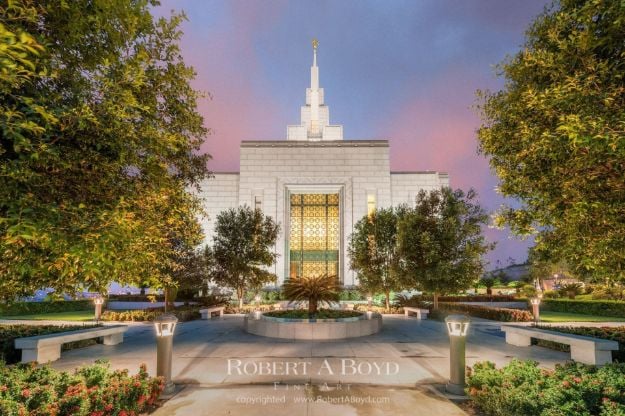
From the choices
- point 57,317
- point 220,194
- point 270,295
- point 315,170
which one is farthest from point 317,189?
point 57,317

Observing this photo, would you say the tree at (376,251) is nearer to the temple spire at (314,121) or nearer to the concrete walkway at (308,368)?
the concrete walkway at (308,368)

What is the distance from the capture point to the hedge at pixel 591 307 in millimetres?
26359

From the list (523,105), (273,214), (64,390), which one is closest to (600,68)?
(523,105)

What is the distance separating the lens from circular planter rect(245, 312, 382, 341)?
14.5m

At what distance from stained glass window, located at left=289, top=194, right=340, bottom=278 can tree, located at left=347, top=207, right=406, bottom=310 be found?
47.0ft

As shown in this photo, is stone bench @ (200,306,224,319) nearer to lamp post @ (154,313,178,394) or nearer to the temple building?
the temple building

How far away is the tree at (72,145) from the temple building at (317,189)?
34579 mm

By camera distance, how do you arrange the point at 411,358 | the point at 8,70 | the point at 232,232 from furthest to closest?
the point at 232,232 < the point at 411,358 < the point at 8,70

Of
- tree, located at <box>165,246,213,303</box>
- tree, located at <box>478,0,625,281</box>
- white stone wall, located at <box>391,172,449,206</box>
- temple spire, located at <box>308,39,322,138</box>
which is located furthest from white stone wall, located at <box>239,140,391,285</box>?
tree, located at <box>478,0,625,281</box>

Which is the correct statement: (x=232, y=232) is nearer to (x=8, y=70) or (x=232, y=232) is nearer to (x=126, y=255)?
(x=126, y=255)

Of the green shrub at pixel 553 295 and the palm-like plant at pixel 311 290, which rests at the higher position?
the palm-like plant at pixel 311 290

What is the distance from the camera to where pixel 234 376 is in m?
8.74

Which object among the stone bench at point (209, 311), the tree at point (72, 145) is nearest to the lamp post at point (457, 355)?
the tree at point (72, 145)

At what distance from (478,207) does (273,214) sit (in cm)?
2371
